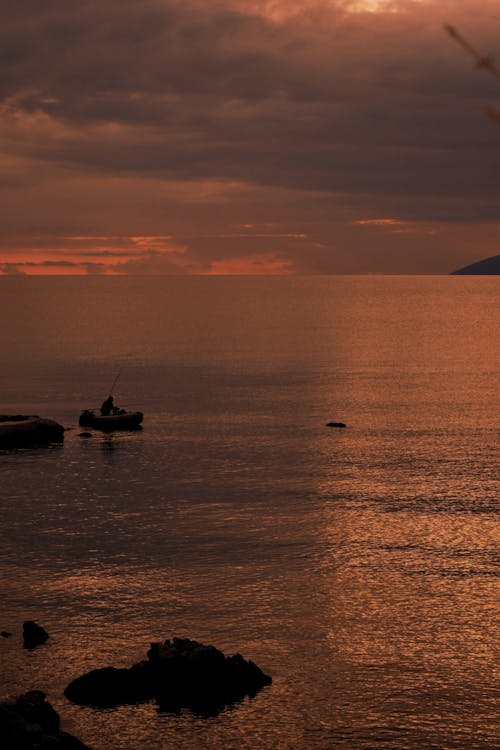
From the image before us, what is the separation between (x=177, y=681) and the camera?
49.3 metres

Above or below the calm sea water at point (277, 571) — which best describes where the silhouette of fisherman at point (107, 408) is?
above

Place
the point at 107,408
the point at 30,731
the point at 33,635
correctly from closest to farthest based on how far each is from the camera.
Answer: the point at 30,731 → the point at 33,635 → the point at 107,408

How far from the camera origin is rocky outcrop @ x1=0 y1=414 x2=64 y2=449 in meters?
115

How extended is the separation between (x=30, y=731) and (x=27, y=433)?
7553cm

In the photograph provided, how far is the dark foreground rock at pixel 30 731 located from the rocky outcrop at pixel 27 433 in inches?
2843

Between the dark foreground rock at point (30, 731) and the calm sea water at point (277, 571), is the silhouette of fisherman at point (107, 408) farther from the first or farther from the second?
the dark foreground rock at point (30, 731)

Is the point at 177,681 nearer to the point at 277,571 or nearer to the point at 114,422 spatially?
the point at 277,571

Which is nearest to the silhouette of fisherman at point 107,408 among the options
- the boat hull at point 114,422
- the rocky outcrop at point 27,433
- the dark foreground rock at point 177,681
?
the boat hull at point 114,422

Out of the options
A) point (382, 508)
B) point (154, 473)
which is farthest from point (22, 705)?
point (154, 473)

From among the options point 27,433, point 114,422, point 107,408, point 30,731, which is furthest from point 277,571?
point 107,408

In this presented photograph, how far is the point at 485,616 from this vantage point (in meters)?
59.2

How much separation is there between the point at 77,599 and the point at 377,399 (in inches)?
3839

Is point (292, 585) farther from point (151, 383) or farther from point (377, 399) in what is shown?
point (151, 383)

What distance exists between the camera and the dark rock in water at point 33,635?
5412 cm
